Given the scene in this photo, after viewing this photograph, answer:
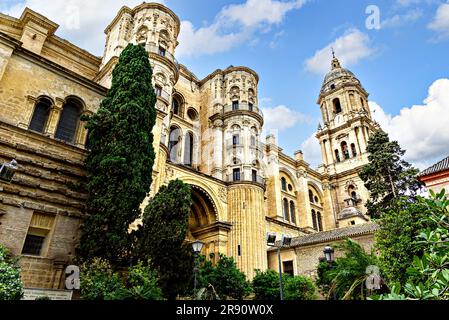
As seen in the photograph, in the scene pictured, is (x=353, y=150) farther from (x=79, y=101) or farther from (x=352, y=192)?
(x=79, y=101)

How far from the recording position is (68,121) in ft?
42.4

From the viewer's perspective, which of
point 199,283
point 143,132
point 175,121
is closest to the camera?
point 143,132

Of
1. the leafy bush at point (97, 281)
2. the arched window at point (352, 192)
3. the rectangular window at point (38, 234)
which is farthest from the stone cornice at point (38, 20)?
the arched window at point (352, 192)

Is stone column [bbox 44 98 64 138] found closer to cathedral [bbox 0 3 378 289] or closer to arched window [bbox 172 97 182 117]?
cathedral [bbox 0 3 378 289]

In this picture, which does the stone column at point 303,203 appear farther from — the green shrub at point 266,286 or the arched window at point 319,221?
the green shrub at point 266,286

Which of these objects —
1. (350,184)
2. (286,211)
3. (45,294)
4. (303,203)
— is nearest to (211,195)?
(286,211)

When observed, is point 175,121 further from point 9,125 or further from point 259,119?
point 9,125

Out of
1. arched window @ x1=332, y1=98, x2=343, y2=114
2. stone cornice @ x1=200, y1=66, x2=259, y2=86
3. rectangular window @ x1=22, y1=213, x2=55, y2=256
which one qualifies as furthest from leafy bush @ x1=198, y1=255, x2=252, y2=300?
arched window @ x1=332, y1=98, x2=343, y2=114

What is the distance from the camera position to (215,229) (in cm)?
2066

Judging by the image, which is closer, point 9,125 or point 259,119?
point 9,125

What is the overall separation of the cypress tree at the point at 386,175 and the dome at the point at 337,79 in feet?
76.9
